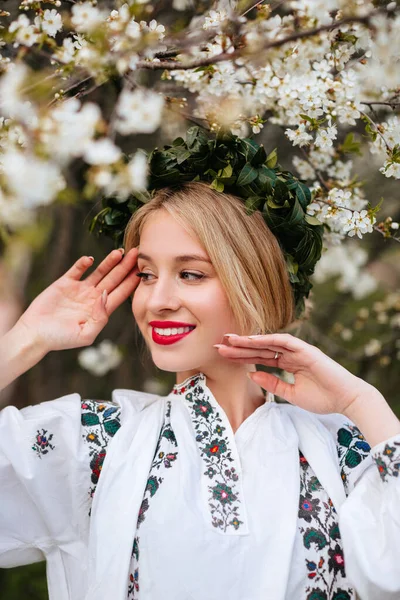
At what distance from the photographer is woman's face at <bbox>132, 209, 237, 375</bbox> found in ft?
5.28

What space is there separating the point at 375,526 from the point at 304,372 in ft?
1.46

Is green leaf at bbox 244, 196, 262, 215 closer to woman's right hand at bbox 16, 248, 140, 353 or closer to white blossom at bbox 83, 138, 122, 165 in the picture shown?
woman's right hand at bbox 16, 248, 140, 353

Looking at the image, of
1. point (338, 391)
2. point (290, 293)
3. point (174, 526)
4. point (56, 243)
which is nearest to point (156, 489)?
point (174, 526)

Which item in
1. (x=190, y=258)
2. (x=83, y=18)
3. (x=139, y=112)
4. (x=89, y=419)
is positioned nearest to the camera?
(x=139, y=112)

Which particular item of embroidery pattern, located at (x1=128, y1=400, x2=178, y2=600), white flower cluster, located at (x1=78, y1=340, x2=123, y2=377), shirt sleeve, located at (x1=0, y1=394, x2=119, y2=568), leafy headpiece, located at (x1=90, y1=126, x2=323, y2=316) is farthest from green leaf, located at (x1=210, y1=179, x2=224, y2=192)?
white flower cluster, located at (x1=78, y1=340, x2=123, y2=377)

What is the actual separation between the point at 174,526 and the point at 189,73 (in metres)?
1.36

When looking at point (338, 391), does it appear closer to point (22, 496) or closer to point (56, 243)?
point (22, 496)

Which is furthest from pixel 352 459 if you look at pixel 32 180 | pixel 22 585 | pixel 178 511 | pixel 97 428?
pixel 22 585

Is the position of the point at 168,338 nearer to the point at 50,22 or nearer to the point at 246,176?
the point at 246,176

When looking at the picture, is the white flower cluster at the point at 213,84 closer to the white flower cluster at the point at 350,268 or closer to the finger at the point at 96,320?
the finger at the point at 96,320

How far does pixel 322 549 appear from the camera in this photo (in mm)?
1525

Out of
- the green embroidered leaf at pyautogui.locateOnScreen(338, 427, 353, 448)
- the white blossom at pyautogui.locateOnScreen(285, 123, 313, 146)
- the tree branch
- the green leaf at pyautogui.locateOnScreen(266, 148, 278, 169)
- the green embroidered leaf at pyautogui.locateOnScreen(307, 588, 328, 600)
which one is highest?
the tree branch

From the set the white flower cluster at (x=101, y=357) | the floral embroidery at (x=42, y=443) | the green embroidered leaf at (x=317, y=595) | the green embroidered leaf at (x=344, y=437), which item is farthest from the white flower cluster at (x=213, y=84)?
the white flower cluster at (x=101, y=357)

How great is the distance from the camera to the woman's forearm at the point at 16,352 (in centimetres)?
167
